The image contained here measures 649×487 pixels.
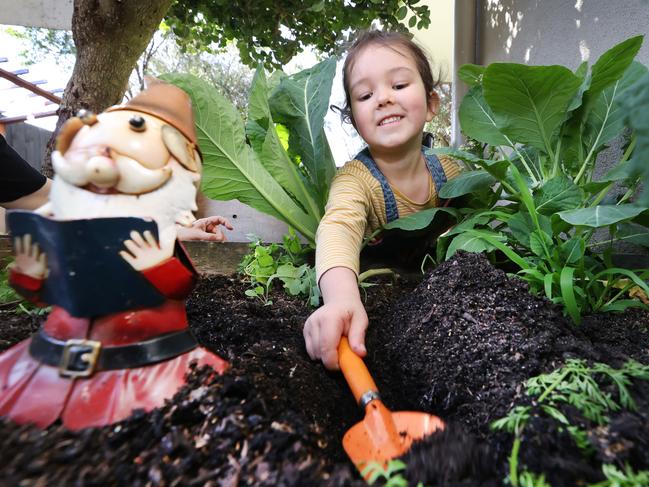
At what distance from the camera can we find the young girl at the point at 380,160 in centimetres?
113

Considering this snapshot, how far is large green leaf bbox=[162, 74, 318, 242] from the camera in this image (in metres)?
1.21

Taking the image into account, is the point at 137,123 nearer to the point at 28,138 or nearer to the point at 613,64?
the point at 613,64

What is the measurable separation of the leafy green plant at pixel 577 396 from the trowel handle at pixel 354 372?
0.20 metres

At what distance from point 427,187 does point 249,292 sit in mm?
640

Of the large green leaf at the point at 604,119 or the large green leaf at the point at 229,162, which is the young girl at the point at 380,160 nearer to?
the large green leaf at the point at 229,162

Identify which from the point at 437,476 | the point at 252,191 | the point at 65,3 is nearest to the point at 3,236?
the point at 252,191

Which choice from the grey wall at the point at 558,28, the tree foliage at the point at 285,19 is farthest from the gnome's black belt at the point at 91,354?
the tree foliage at the point at 285,19

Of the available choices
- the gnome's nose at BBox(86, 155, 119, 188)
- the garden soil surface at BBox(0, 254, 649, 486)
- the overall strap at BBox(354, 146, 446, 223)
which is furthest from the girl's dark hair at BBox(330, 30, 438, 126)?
the gnome's nose at BBox(86, 155, 119, 188)

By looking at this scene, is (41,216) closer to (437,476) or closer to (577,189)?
(437,476)

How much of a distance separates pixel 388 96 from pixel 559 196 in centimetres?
54

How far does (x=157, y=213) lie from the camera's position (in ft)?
1.86

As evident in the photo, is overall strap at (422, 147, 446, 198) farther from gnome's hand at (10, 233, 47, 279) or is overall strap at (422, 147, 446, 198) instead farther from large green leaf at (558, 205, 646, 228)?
gnome's hand at (10, 233, 47, 279)

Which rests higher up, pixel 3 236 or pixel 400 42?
pixel 400 42

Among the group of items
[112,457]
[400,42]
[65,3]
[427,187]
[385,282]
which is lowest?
[385,282]
